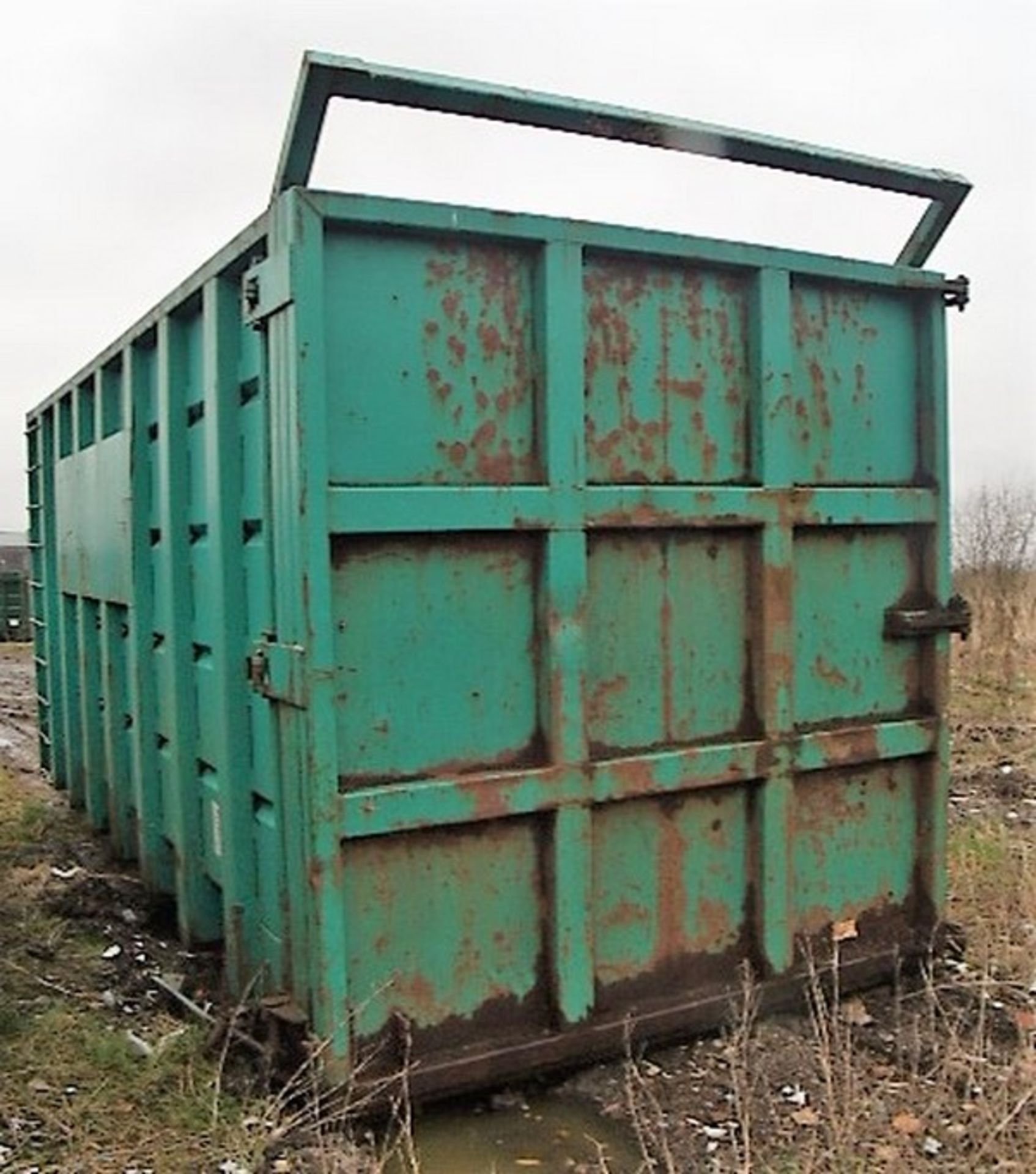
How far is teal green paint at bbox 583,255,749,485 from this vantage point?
3.11 meters

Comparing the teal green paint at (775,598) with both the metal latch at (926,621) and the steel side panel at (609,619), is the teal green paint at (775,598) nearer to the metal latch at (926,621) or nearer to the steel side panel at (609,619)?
the steel side panel at (609,619)

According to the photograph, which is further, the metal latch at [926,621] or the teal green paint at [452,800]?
the metal latch at [926,621]

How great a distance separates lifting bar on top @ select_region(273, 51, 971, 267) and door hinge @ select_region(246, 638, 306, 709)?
107 cm

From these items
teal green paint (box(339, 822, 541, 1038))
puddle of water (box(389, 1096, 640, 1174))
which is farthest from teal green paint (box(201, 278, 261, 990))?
puddle of water (box(389, 1096, 640, 1174))

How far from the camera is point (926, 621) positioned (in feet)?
11.9

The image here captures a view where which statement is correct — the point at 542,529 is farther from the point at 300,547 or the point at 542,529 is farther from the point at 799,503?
the point at 799,503

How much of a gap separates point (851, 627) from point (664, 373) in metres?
0.97

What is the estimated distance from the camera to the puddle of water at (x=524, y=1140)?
2643 millimetres

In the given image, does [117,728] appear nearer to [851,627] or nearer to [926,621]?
[851,627]

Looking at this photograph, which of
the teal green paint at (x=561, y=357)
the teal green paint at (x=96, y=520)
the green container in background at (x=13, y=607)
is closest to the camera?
the teal green paint at (x=561, y=357)

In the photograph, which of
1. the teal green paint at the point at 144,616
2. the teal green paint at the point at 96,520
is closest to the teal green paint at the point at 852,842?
the teal green paint at the point at 144,616

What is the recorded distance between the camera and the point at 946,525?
3.72 meters

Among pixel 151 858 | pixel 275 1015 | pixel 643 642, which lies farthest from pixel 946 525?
pixel 151 858

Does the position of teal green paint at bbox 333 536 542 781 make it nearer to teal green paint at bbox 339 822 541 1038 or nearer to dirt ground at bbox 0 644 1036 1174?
teal green paint at bbox 339 822 541 1038
